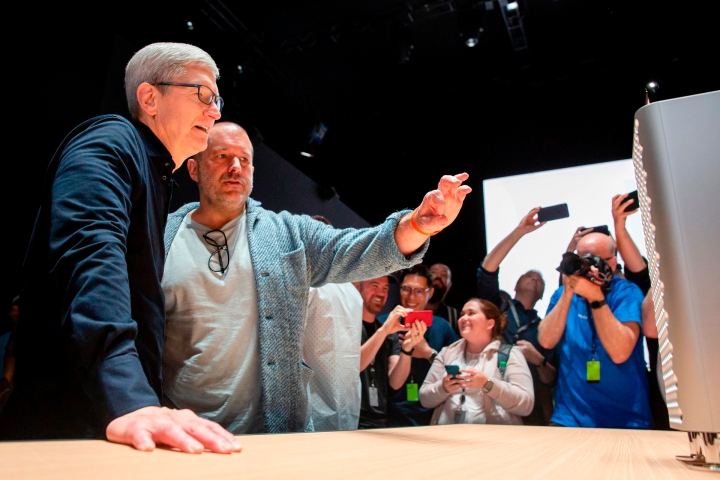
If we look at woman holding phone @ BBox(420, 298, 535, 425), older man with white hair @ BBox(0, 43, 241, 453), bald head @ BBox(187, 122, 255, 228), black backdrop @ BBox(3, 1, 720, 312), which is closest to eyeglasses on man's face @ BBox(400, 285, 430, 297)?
woman holding phone @ BBox(420, 298, 535, 425)

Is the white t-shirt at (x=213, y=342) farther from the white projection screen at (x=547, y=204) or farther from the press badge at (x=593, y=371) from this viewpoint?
the white projection screen at (x=547, y=204)

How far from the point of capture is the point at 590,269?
8.08 ft

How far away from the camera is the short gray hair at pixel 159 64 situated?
117 cm

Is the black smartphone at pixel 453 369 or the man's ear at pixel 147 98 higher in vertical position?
the man's ear at pixel 147 98

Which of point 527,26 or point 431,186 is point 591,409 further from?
point 527,26

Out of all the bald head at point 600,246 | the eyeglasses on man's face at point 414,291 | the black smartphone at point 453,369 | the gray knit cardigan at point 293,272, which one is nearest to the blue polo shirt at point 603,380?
the bald head at point 600,246

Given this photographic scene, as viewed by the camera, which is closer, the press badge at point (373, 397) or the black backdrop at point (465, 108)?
the press badge at point (373, 397)

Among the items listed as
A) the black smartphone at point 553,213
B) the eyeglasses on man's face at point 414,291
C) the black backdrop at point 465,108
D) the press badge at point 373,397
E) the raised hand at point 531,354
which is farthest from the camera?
the black backdrop at point 465,108

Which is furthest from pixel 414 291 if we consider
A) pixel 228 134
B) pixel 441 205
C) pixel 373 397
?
pixel 441 205

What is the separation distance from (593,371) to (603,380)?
0.06 meters

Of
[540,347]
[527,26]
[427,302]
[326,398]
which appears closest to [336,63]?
[527,26]

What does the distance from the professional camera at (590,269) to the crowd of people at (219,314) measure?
0.04ft

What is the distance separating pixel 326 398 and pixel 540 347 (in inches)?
58.5

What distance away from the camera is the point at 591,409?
2.35 meters
